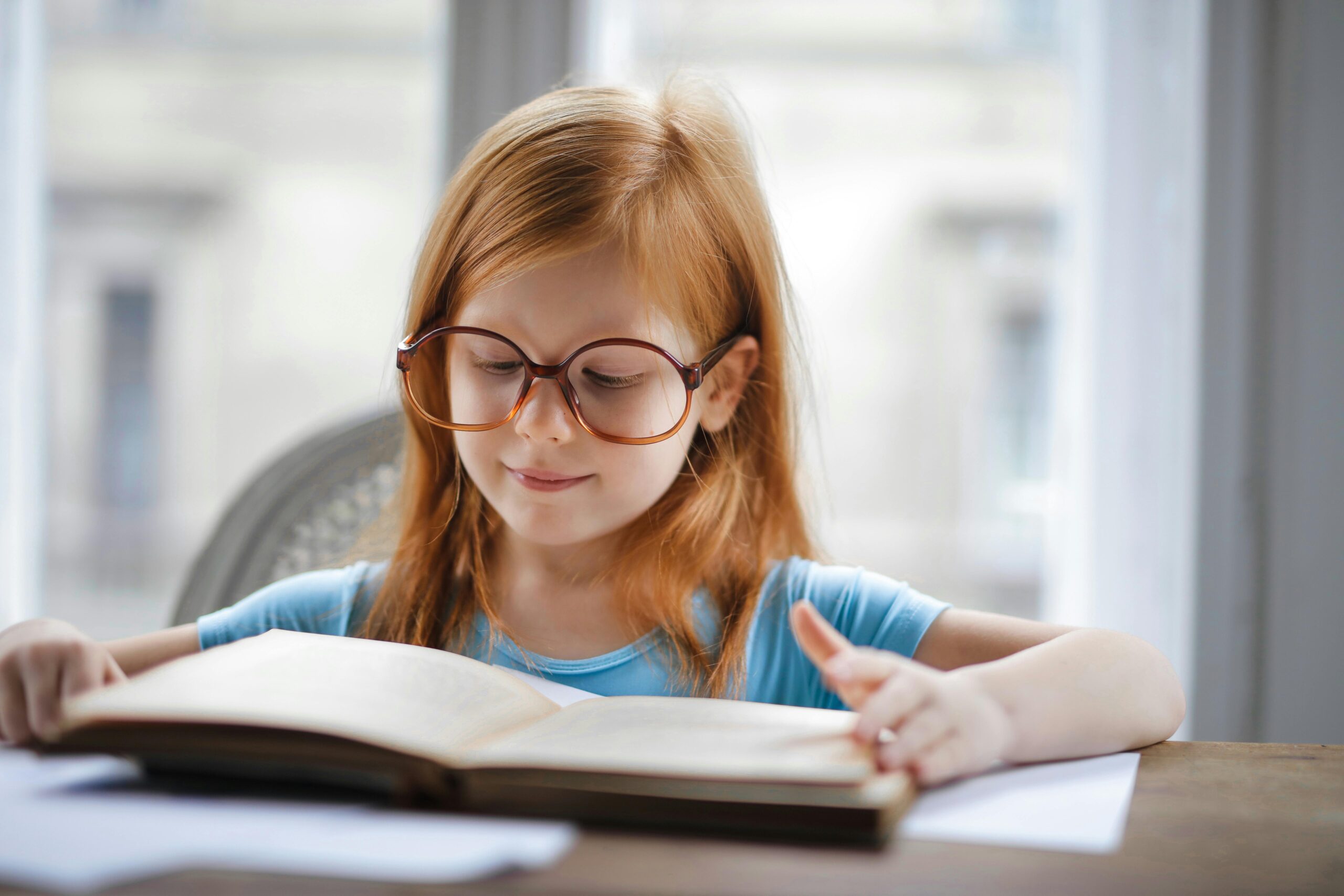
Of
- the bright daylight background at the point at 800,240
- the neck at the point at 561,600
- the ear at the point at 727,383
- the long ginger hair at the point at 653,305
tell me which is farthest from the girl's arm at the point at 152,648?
the ear at the point at 727,383

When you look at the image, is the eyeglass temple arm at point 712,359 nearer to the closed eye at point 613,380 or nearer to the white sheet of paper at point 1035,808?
the closed eye at point 613,380

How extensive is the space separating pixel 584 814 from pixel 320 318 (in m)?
1.27

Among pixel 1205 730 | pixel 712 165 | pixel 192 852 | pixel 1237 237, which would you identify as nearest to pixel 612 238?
pixel 712 165

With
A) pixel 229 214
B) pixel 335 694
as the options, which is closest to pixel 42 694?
pixel 335 694

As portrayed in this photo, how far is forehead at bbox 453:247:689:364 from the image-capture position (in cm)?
65

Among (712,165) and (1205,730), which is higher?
(712,165)

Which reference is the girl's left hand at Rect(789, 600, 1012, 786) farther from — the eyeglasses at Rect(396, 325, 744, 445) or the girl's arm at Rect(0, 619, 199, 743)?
the girl's arm at Rect(0, 619, 199, 743)

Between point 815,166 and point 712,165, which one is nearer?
point 712,165

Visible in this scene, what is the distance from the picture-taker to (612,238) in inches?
26.6

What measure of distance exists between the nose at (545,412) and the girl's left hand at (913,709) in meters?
0.27

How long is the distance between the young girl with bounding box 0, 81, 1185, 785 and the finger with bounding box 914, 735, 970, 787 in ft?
0.32

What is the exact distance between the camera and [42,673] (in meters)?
0.48

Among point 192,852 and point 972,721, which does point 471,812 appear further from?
point 972,721

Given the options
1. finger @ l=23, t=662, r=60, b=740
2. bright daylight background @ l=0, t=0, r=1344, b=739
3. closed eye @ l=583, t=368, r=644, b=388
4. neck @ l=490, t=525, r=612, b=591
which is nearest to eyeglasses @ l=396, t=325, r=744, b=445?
closed eye @ l=583, t=368, r=644, b=388
